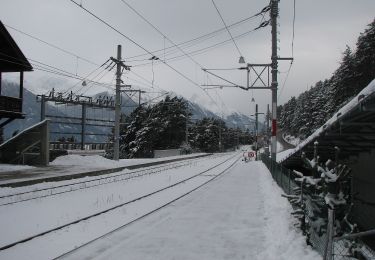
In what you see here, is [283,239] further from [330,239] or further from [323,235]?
[330,239]

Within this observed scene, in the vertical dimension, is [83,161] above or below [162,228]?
above

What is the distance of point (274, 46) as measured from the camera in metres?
28.8

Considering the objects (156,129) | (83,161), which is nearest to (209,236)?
(83,161)

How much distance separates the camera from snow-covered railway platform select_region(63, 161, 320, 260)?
28.9 ft

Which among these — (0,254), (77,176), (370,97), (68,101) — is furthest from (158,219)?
(68,101)

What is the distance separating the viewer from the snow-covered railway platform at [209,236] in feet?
28.9

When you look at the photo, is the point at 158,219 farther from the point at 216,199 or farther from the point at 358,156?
the point at 358,156

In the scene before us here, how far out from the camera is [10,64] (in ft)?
98.9

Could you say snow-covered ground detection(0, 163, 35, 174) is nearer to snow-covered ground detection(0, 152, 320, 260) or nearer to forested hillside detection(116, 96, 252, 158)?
snow-covered ground detection(0, 152, 320, 260)

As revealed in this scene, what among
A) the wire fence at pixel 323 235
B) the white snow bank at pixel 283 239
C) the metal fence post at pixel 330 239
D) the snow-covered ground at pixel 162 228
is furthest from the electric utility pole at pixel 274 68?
the metal fence post at pixel 330 239

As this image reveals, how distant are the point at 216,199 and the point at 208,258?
8.99m

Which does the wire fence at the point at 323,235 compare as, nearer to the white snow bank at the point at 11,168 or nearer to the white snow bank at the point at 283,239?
the white snow bank at the point at 283,239

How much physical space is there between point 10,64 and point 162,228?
22.7 meters

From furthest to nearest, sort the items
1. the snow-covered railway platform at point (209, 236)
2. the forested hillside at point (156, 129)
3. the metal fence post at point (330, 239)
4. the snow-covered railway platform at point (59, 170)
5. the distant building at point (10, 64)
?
the forested hillside at point (156, 129) → the distant building at point (10, 64) → the snow-covered railway platform at point (59, 170) → the snow-covered railway platform at point (209, 236) → the metal fence post at point (330, 239)
